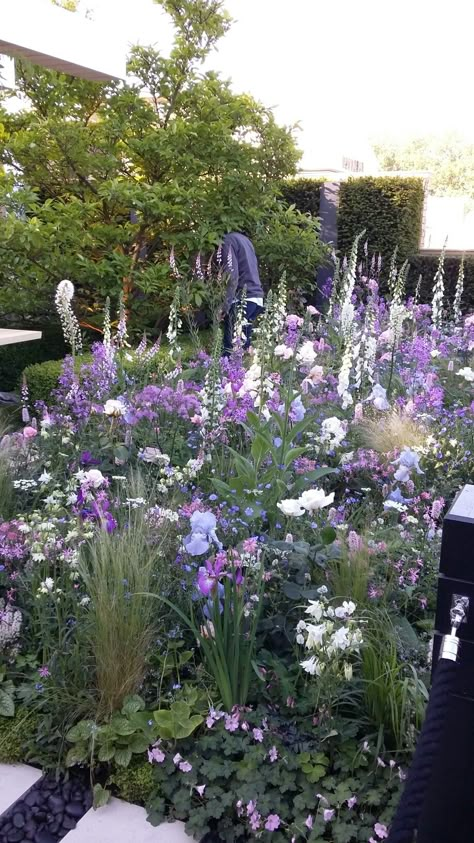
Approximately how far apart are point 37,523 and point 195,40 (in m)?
5.89

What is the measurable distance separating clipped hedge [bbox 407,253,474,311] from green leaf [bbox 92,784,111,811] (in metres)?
9.00

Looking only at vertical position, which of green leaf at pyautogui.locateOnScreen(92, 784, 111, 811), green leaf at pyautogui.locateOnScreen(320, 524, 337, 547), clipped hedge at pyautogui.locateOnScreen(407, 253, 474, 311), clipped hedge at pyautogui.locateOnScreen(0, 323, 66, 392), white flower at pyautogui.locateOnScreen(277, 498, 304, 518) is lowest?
green leaf at pyautogui.locateOnScreen(92, 784, 111, 811)

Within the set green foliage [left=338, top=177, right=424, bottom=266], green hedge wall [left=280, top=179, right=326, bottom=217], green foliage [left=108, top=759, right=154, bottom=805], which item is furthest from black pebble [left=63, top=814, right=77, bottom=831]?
green hedge wall [left=280, top=179, right=326, bottom=217]

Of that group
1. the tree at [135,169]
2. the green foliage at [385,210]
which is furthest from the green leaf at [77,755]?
the green foliage at [385,210]

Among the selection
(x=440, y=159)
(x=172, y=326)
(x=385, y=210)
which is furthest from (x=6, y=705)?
(x=440, y=159)

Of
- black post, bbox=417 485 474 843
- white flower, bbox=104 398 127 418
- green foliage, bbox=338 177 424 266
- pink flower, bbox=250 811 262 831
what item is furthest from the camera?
green foliage, bbox=338 177 424 266

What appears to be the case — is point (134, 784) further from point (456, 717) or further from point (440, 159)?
point (440, 159)

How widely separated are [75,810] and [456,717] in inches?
43.2

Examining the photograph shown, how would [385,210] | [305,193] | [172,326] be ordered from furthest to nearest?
[305,193] < [385,210] < [172,326]

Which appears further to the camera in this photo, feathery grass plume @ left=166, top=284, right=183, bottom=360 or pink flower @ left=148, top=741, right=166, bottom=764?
feathery grass plume @ left=166, top=284, right=183, bottom=360

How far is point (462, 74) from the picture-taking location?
45969 mm

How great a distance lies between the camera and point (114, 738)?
1.91 meters

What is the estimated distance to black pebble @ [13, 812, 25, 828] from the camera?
1762 mm

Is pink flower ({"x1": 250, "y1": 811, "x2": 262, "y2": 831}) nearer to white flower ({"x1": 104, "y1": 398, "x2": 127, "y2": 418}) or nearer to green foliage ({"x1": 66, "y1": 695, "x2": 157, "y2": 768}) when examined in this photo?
green foliage ({"x1": 66, "y1": 695, "x2": 157, "y2": 768})
